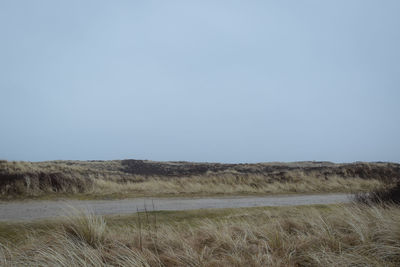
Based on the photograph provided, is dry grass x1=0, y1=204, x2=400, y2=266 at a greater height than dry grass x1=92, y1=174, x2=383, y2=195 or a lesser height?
greater

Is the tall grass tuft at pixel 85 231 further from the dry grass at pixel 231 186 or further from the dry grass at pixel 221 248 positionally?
the dry grass at pixel 231 186

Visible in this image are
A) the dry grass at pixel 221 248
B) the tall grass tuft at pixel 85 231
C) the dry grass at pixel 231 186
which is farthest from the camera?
the dry grass at pixel 231 186

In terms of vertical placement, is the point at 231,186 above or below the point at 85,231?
below

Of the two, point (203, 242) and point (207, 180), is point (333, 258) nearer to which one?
point (203, 242)

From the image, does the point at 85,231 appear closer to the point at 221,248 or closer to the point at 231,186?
the point at 221,248

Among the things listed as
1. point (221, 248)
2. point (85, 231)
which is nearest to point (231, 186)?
point (85, 231)

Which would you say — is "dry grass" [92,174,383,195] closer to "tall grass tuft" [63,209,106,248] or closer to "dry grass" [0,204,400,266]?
"tall grass tuft" [63,209,106,248]

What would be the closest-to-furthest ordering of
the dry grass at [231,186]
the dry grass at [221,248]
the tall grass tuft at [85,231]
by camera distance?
the dry grass at [221,248], the tall grass tuft at [85,231], the dry grass at [231,186]

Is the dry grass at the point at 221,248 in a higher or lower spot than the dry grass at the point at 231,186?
higher

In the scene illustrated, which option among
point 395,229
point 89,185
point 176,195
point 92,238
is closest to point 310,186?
point 176,195

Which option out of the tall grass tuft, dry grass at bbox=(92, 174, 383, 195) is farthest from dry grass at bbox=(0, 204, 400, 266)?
dry grass at bbox=(92, 174, 383, 195)

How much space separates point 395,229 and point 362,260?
138cm

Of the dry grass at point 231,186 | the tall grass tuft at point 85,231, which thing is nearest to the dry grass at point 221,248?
the tall grass tuft at point 85,231

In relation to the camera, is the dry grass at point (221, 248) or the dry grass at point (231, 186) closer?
the dry grass at point (221, 248)
